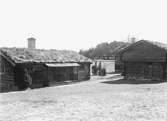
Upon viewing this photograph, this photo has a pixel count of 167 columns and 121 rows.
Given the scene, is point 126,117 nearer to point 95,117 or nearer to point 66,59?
point 95,117

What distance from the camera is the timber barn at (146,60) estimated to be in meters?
27.1

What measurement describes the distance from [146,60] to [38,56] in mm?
13435

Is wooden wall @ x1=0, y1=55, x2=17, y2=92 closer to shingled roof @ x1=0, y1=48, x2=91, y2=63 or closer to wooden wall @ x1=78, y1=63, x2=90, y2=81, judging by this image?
shingled roof @ x1=0, y1=48, x2=91, y2=63

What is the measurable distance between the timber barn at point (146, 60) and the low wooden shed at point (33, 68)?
7019mm

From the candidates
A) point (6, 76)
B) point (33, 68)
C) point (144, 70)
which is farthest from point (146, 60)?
point (6, 76)

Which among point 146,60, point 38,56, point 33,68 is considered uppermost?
point 38,56

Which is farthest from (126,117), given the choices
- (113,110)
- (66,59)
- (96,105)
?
(66,59)

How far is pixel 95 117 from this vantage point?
388 inches

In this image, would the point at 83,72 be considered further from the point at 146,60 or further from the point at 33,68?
the point at 33,68

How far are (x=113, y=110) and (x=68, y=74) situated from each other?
54.7ft

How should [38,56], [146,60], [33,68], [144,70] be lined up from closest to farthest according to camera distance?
[33,68]
[38,56]
[146,60]
[144,70]

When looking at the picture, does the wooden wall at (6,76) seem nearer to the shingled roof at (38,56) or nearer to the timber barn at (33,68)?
the timber barn at (33,68)

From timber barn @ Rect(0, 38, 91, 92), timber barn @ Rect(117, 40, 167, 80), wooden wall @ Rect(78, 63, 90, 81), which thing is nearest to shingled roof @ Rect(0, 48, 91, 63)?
timber barn @ Rect(0, 38, 91, 92)

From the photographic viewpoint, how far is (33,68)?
23375 mm
